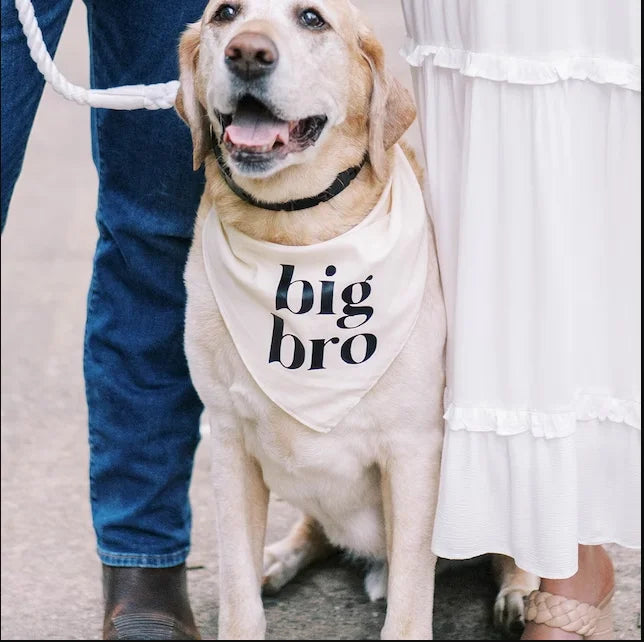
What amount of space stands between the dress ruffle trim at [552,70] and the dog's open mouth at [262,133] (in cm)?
33

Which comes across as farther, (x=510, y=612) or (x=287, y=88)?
(x=510, y=612)

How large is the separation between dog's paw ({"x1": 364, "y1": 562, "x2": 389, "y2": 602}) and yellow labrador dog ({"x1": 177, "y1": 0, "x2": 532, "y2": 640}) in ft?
A: 0.96

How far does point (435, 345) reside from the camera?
232 cm

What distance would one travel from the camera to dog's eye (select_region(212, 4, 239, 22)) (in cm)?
228

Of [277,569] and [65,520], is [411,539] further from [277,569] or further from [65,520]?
[65,520]

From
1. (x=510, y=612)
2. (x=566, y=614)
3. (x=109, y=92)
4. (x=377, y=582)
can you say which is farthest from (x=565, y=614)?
(x=109, y=92)

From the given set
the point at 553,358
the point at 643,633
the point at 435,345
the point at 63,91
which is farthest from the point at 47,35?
the point at 643,633

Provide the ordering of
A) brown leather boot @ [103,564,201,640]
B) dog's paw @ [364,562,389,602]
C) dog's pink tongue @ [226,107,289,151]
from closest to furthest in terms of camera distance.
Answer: dog's pink tongue @ [226,107,289,151]
brown leather boot @ [103,564,201,640]
dog's paw @ [364,562,389,602]

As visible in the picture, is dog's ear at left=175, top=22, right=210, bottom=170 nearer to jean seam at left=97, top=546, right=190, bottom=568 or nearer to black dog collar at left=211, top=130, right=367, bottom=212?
black dog collar at left=211, top=130, right=367, bottom=212

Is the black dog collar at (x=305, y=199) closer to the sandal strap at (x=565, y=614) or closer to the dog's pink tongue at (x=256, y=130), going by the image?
the dog's pink tongue at (x=256, y=130)

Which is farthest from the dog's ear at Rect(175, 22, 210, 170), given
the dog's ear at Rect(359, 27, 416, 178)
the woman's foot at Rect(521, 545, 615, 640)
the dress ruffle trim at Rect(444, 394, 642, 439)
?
the woman's foot at Rect(521, 545, 615, 640)

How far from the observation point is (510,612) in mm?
2611

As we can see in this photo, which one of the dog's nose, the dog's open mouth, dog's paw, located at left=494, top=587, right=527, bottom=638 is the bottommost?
dog's paw, located at left=494, top=587, right=527, bottom=638

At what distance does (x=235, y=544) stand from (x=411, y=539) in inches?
15.1
